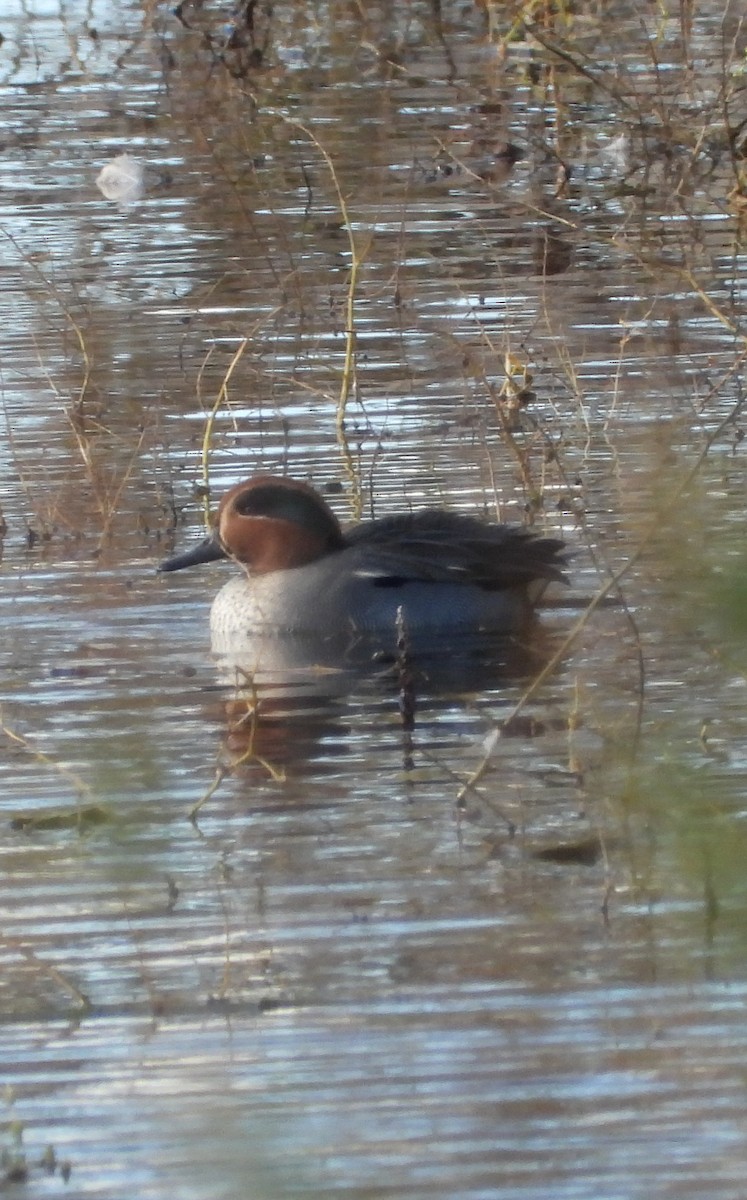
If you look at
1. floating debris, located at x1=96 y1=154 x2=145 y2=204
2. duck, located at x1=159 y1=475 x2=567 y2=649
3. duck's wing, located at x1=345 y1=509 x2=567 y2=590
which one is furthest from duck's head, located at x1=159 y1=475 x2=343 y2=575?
floating debris, located at x1=96 y1=154 x2=145 y2=204

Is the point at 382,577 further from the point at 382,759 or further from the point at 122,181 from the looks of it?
the point at 122,181

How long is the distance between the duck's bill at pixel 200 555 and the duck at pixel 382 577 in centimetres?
21

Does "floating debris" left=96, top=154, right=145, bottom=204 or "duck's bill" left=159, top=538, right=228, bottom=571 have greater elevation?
"duck's bill" left=159, top=538, right=228, bottom=571

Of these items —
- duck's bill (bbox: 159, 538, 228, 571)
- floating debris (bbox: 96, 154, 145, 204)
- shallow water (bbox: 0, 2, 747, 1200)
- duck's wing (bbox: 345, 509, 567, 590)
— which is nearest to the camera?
shallow water (bbox: 0, 2, 747, 1200)

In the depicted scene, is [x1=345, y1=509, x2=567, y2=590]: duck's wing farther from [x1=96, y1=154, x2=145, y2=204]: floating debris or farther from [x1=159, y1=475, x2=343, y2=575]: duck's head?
[x1=96, y1=154, x2=145, y2=204]: floating debris

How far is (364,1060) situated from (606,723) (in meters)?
2.15

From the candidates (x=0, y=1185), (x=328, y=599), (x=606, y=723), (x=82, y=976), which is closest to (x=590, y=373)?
(x=328, y=599)

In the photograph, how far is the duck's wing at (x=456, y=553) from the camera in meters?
7.87

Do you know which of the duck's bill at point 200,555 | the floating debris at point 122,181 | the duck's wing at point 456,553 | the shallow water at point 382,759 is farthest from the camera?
the floating debris at point 122,181

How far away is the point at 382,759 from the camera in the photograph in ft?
21.8

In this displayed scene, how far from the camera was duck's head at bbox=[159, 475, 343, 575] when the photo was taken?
8.29 metres

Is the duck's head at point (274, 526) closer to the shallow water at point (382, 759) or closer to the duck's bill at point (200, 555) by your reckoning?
the duck's bill at point (200, 555)

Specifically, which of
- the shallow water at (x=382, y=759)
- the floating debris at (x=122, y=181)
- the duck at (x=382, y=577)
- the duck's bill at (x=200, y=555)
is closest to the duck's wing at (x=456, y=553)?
the duck at (x=382, y=577)

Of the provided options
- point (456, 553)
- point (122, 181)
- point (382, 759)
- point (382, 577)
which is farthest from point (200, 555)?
point (122, 181)
